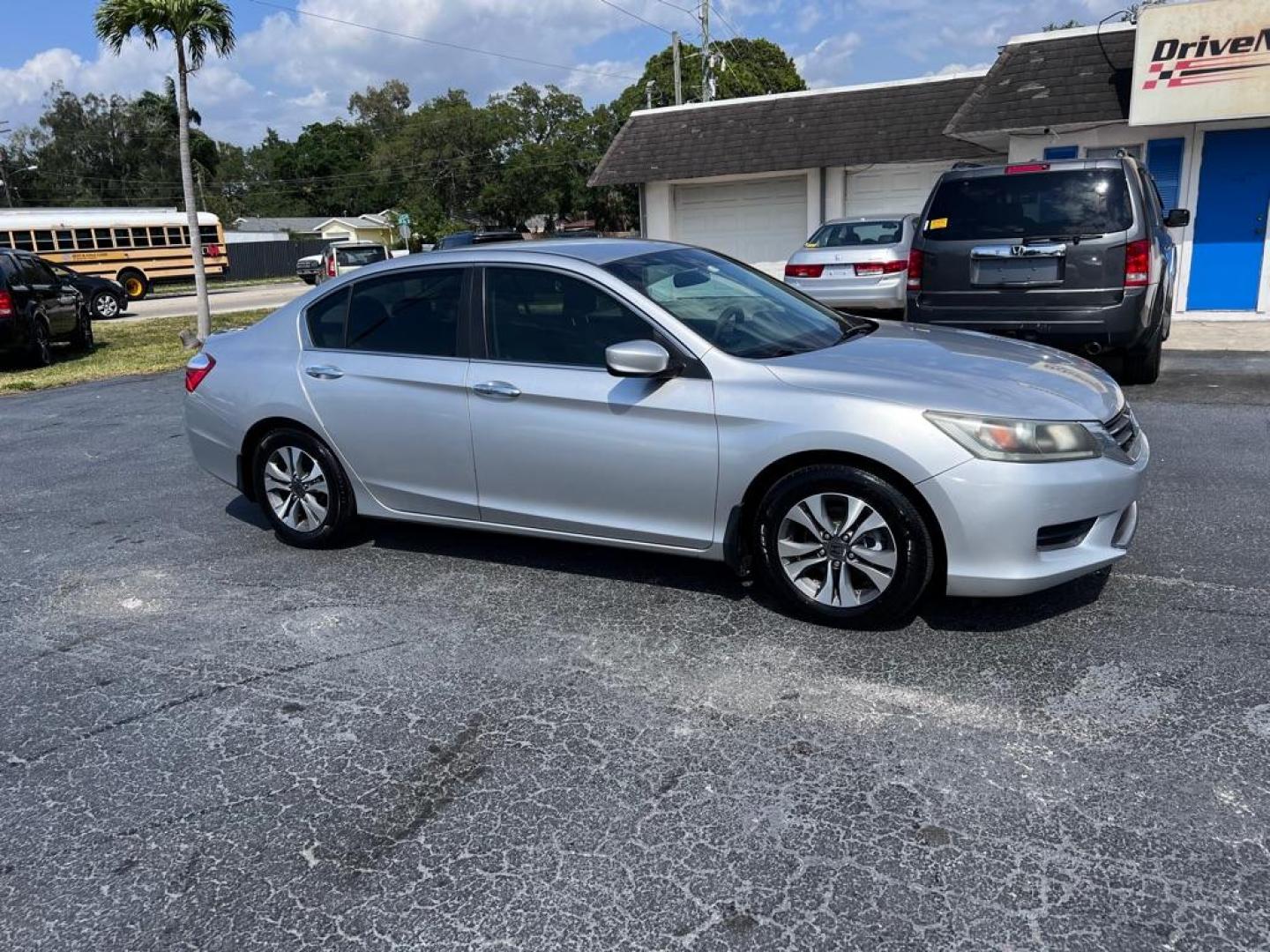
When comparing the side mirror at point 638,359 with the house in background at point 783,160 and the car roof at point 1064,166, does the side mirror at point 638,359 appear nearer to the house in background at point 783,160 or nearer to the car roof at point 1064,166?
the car roof at point 1064,166

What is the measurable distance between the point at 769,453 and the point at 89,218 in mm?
33264

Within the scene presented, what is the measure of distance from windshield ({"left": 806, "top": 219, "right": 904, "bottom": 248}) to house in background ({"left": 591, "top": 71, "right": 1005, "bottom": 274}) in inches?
240

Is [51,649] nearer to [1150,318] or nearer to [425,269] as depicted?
[425,269]

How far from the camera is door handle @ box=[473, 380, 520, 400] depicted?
452 cm

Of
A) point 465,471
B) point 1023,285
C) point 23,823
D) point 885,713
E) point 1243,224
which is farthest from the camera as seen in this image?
point 1243,224

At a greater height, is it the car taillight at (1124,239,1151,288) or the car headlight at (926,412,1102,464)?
the car taillight at (1124,239,1151,288)

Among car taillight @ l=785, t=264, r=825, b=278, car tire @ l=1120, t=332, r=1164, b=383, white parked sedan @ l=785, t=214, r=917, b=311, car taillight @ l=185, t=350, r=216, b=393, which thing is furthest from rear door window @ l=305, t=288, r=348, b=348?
car taillight @ l=785, t=264, r=825, b=278

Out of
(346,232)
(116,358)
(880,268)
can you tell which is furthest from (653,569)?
(346,232)

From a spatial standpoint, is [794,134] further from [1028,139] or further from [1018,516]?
[1018,516]

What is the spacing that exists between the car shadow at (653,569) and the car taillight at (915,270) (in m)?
4.22

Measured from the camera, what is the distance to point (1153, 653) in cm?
372

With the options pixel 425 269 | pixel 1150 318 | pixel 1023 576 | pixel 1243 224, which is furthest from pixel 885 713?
pixel 1243 224

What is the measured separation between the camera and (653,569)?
16.0ft

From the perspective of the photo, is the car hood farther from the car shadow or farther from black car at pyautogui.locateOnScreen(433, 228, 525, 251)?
black car at pyautogui.locateOnScreen(433, 228, 525, 251)
